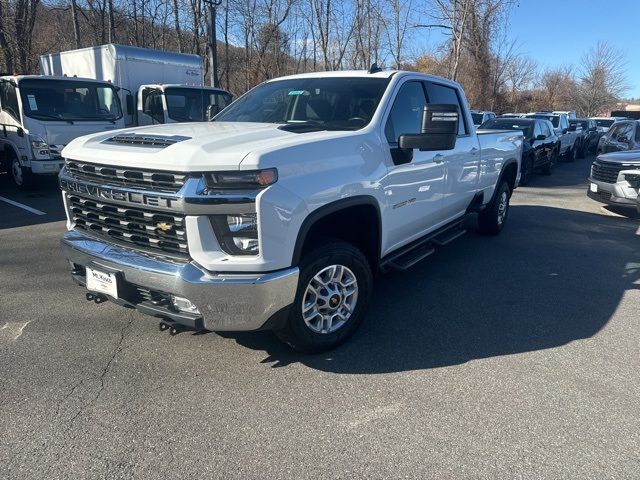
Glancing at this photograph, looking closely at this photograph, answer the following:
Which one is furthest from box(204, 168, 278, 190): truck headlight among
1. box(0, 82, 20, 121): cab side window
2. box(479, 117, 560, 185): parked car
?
box(479, 117, 560, 185): parked car

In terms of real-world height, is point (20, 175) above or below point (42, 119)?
below

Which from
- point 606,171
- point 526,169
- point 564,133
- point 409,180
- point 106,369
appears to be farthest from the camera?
point 564,133

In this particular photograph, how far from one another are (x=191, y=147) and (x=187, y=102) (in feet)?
34.8

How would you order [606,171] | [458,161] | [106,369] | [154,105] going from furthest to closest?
[154,105], [606,171], [458,161], [106,369]

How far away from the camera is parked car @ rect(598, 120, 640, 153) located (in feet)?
39.3

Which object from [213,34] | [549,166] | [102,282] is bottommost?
[549,166]

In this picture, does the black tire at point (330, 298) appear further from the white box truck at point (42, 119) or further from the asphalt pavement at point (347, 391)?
the white box truck at point (42, 119)

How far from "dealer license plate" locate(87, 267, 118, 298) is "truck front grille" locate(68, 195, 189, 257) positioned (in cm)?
24

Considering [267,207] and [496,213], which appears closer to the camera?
[267,207]

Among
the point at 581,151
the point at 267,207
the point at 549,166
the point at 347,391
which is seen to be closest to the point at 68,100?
the point at 267,207

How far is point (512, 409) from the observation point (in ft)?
9.52

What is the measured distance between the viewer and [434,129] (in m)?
3.52

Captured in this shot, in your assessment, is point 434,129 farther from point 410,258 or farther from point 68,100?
point 68,100

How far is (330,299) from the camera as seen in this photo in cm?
336
